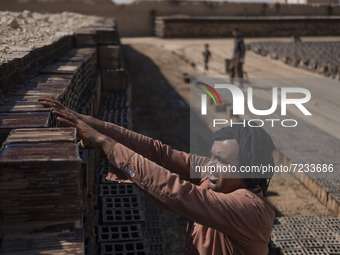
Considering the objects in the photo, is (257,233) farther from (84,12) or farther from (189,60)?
(84,12)

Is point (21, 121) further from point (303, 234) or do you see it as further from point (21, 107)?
point (303, 234)

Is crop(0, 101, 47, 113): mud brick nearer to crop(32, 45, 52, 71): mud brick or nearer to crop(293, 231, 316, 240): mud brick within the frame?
crop(32, 45, 52, 71): mud brick

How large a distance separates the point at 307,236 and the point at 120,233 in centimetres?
251

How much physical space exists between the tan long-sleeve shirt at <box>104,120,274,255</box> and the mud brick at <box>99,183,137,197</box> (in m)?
2.46

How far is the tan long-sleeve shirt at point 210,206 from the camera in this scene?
216 cm

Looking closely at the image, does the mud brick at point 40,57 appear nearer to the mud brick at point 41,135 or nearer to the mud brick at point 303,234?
the mud brick at point 41,135

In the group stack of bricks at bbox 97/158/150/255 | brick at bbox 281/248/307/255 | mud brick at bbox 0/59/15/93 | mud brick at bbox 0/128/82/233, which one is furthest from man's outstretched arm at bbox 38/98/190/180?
brick at bbox 281/248/307/255

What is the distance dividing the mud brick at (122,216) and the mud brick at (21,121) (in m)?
1.70

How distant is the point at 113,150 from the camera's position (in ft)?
7.66

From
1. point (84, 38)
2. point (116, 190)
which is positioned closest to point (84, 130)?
point (116, 190)

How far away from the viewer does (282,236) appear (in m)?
5.02

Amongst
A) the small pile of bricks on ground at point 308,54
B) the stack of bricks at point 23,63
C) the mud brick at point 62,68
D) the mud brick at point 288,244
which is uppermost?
the stack of bricks at point 23,63

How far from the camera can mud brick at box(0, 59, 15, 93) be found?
369 cm

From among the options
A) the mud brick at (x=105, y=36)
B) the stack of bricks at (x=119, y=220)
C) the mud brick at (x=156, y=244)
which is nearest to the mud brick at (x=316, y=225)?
the mud brick at (x=156, y=244)
